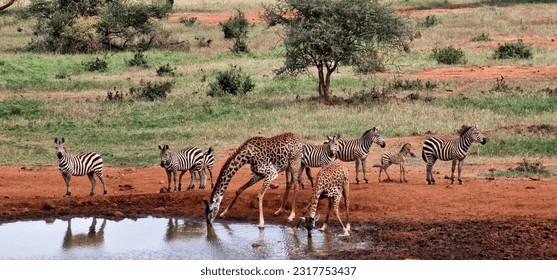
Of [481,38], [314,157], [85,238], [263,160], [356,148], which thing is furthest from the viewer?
[481,38]

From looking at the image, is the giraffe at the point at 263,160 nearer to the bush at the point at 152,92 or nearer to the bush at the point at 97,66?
the bush at the point at 152,92

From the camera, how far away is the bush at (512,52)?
39.5 m

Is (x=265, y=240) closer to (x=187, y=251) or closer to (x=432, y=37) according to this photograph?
(x=187, y=251)

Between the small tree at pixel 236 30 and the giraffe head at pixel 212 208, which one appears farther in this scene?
the small tree at pixel 236 30

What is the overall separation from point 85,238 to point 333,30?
17.5 m

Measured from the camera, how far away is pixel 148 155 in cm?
2398

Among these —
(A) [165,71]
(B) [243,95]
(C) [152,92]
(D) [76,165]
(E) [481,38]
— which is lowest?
(B) [243,95]

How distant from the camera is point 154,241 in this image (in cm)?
1540

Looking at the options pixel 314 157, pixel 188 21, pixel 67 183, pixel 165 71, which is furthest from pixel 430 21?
pixel 67 183

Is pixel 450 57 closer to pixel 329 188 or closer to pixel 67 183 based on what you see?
pixel 67 183

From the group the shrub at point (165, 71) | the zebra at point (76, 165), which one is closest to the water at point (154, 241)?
the zebra at point (76, 165)

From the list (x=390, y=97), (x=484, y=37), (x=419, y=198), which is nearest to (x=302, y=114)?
(x=390, y=97)

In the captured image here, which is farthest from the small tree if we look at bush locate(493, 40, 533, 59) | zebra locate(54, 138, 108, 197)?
zebra locate(54, 138, 108, 197)

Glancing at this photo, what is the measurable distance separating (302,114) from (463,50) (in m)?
16.1
